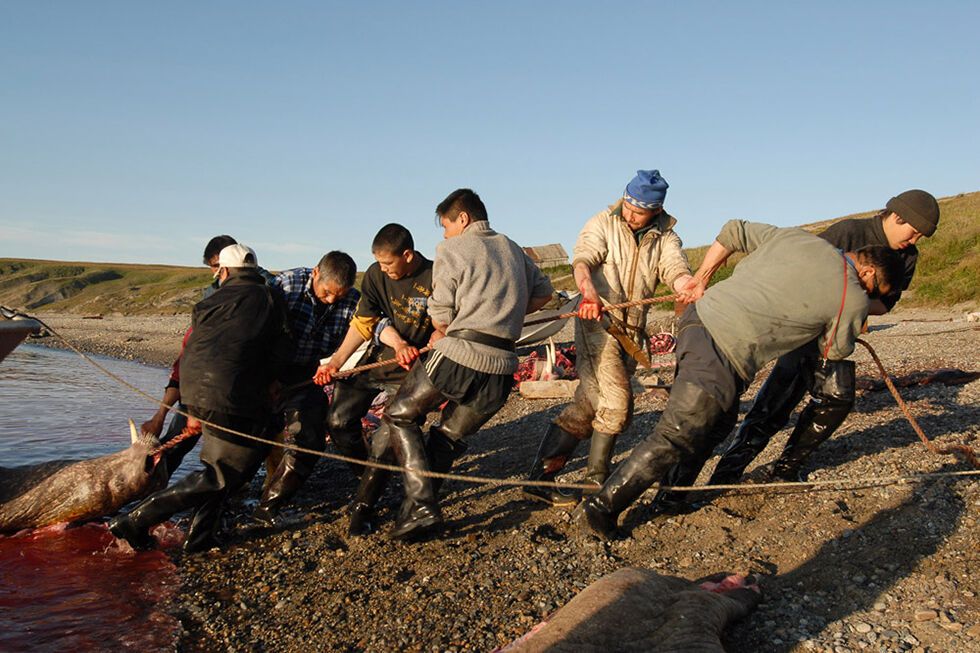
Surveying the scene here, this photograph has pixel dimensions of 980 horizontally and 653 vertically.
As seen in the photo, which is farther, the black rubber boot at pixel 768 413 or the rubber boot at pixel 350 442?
the rubber boot at pixel 350 442

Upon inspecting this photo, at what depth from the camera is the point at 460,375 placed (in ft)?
16.2

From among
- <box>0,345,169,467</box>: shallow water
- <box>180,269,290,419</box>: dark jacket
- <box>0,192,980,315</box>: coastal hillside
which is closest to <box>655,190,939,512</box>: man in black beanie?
<box>180,269,290,419</box>: dark jacket

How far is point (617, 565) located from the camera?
4.59 metres

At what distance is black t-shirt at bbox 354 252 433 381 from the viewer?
5.66m

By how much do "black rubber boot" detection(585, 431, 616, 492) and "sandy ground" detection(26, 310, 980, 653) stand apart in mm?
414

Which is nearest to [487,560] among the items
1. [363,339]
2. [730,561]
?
[730,561]

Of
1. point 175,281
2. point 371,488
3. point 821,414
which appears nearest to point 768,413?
point 821,414

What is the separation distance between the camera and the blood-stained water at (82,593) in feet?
13.9

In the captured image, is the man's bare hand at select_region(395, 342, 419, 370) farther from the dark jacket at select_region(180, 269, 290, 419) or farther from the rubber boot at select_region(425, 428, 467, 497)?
the dark jacket at select_region(180, 269, 290, 419)

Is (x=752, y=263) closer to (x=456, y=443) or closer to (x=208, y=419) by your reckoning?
(x=456, y=443)

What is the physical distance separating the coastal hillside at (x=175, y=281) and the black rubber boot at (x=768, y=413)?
16.5m

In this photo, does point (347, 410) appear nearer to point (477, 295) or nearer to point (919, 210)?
point (477, 295)

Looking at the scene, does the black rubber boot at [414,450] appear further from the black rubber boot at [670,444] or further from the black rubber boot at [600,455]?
the black rubber boot at [600,455]

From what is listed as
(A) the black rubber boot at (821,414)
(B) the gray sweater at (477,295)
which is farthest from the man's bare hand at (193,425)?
(A) the black rubber boot at (821,414)
